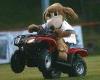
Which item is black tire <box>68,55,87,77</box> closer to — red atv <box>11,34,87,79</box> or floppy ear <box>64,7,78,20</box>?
red atv <box>11,34,87,79</box>

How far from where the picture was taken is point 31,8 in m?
32.7

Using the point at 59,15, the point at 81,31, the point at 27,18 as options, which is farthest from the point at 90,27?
the point at 59,15

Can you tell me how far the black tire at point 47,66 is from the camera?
42.9ft

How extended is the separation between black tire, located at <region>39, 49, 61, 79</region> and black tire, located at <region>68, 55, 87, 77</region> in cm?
39

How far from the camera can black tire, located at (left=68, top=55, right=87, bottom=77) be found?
550 inches

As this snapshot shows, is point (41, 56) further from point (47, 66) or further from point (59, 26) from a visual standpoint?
point (59, 26)

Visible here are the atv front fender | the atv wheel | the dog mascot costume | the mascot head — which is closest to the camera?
the atv wheel

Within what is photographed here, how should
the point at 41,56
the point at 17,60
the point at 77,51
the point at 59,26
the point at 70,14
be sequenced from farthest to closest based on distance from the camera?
the point at 70,14
the point at 77,51
the point at 59,26
the point at 17,60
the point at 41,56

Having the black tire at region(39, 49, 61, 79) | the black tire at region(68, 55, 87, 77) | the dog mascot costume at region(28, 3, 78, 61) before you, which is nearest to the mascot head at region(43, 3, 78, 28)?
the dog mascot costume at region(28, 3, 78, 61)

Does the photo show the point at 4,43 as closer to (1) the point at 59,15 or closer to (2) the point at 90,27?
(2) the point at 90,27

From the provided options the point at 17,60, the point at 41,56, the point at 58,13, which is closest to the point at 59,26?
the point at 58,13

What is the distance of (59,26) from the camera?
13820mm

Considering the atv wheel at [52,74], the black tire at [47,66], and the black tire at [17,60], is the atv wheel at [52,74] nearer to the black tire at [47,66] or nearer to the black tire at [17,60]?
the black tire at [47,66]

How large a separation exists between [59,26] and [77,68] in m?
0.99
